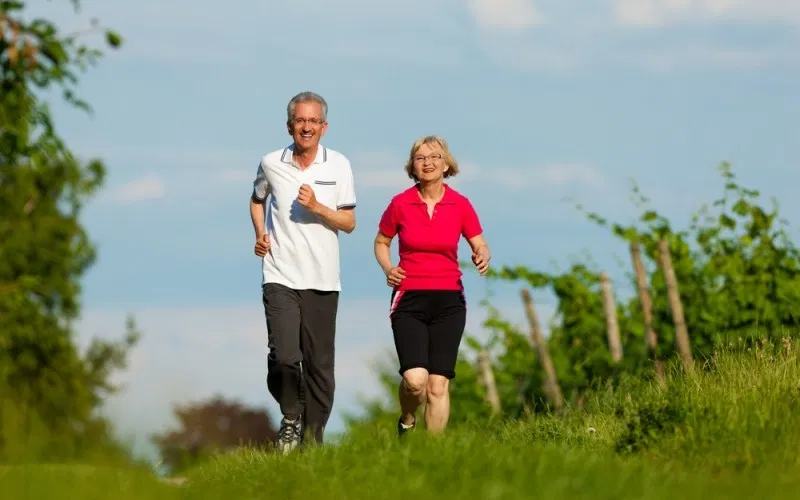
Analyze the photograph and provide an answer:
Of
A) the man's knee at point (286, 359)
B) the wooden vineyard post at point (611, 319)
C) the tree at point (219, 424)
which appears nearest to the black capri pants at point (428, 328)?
the man's knee at point (286, 359)

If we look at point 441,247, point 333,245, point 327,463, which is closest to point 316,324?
point 333,245

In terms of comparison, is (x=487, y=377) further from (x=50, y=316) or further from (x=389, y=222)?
(x=50, y=316)

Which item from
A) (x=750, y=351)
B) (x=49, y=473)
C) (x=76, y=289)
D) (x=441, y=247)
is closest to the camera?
(x=49, y=473)

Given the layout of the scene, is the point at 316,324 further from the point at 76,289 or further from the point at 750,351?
the point at 76,289

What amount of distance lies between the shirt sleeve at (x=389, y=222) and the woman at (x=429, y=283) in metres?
0.01

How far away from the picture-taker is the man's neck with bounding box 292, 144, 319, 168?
945 centimetres

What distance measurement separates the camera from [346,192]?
9.48m

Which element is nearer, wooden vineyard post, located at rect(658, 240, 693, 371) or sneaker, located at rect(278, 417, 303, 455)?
sneaker, located at rect(278, 417, 303, 455)

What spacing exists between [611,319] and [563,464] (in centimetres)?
793

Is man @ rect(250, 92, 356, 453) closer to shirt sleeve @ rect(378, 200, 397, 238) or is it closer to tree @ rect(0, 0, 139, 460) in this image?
shirt sleeve @ rect(378, 200, 397, 238)

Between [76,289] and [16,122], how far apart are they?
13.5 metres

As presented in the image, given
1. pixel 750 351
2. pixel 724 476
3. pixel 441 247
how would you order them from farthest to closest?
pixel 750 351
pixel 441 247
pixel 724 476

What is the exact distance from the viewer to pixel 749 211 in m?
15.3

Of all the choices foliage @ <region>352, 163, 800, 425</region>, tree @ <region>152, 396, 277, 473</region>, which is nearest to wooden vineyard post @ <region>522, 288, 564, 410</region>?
foliage @ <region>352, 163, 800, 425</region>
